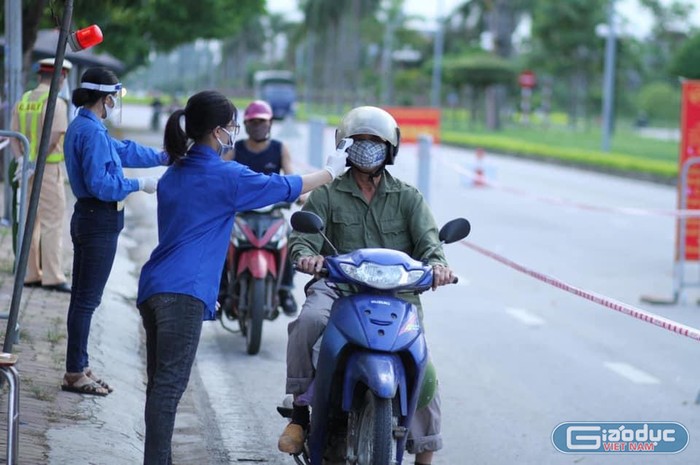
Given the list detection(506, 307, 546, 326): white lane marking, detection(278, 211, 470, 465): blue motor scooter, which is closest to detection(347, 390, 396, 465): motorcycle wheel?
detection(278, 211, 470, 465): blue motor scooter

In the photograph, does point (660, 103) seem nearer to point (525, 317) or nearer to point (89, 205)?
point (525, 317)

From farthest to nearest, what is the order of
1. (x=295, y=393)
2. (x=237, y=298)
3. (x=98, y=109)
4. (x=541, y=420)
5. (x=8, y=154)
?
(x=8, y=154)
(x=237, y=298)
(x=541, y=420)
(x=98, y=109)
(x=295, y=393)

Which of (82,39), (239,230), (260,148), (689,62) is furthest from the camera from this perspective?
(689,62)

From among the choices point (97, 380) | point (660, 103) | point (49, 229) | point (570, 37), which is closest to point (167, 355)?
point (97, 380)

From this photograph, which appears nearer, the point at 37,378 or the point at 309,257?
the point at 309,257

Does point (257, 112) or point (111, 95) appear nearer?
Answer: point (111, 95)

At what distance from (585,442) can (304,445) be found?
2123 mm

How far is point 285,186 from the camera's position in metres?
5.45

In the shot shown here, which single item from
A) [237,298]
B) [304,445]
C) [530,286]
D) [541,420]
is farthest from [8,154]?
[304,445]

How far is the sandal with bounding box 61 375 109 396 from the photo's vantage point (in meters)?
7.27

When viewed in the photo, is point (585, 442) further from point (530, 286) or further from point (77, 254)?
point (530, 286)

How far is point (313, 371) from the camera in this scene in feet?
19.1

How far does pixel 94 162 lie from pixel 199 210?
1.80 meters

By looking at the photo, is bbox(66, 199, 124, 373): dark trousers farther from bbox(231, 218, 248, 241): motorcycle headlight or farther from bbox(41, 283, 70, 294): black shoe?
bbox(41, 283, 70, 294): black shoe
